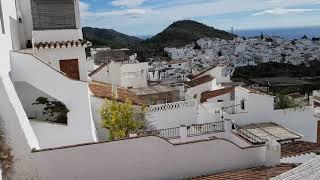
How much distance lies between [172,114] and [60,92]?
21.0 ft

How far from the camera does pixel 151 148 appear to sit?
1133 cm

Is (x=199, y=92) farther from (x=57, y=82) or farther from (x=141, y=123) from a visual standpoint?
(x=57, y=82)

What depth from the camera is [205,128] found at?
17.7 metres

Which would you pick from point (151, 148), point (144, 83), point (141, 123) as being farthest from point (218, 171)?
point (144, 83)

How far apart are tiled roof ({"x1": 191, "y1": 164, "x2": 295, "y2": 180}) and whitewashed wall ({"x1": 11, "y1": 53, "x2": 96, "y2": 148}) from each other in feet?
15.1

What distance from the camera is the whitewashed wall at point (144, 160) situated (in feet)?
35.2

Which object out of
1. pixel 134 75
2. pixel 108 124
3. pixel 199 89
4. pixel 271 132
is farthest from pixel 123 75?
pixel 108 124

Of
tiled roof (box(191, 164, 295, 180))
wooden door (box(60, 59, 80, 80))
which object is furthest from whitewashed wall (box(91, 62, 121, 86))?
tiled roof (box(191, 164, 295, 180))

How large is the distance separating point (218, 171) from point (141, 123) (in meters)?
5.01

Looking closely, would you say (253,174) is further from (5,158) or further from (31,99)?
(31,99)

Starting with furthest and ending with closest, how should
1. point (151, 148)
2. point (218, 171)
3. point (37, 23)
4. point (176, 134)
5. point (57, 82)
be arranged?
point (176, 134)
point (37, 23)
point (57, 82)
point (218, 171)
point (151, 148)

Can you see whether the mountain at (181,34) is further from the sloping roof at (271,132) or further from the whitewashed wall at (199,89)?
the sloping roof at (271,132)

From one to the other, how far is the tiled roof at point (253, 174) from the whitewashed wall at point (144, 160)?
0.29 m

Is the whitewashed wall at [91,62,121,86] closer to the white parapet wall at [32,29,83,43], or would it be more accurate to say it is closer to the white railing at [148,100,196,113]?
the white railing at [148,100,196,113]
